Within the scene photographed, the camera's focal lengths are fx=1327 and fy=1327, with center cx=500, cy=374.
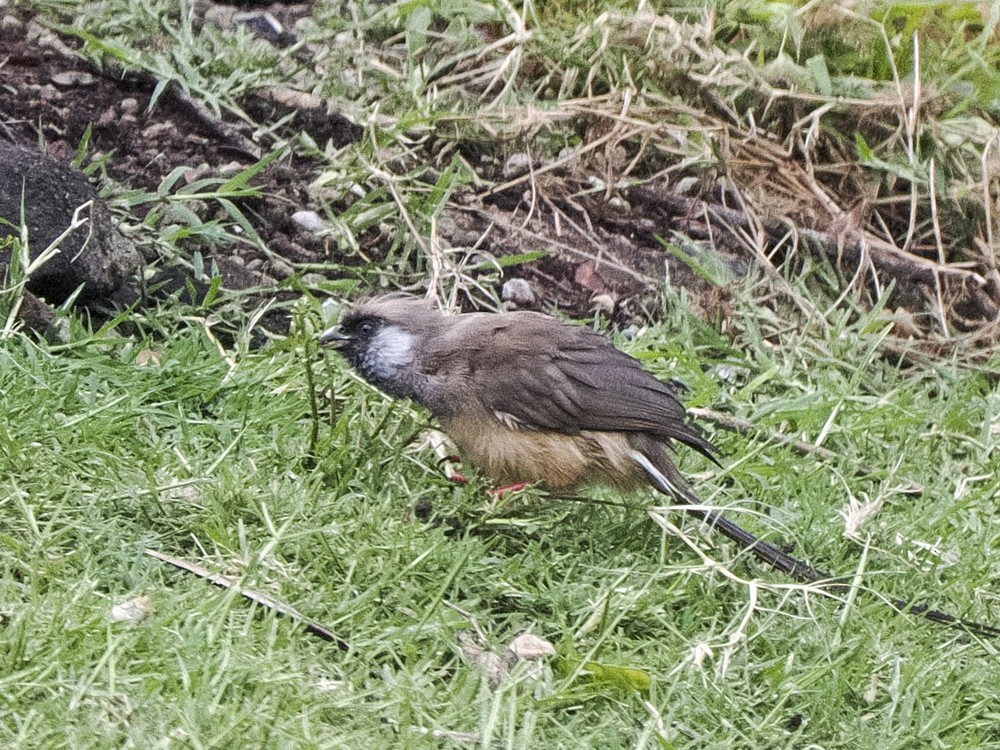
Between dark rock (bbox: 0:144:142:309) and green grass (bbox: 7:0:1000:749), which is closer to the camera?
green grass (bbox: 7:0:1000:749)

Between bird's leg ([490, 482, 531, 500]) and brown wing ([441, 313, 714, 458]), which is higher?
brown wing ([441, 313, 714, 458])

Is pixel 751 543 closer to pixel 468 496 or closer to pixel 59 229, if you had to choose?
pixel 468 496

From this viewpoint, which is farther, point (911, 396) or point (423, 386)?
point (911, 396)

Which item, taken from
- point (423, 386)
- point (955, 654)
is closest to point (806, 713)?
point (955, 654)

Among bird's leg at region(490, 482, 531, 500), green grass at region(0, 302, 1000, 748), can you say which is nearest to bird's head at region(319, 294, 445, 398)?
green grass at region(0, 302, 1000, 748)

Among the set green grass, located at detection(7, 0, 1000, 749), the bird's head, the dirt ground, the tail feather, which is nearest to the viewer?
green grass, located at detection(7, 0, 1000, 749)

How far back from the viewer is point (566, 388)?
477 cm

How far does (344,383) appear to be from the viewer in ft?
17.2

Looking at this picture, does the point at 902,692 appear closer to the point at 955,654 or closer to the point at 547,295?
the point at 955,654

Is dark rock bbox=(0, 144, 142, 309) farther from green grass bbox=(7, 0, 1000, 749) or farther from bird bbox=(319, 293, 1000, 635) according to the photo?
bird bbox=(319, 293, 1000, 635)

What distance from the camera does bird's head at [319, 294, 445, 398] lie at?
4883 mm

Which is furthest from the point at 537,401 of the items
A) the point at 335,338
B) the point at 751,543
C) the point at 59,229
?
the point at 59,229

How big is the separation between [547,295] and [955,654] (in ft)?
9.63

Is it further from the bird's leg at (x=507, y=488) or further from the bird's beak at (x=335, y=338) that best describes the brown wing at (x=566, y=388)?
the bird's beak at (x=335, y=338)
